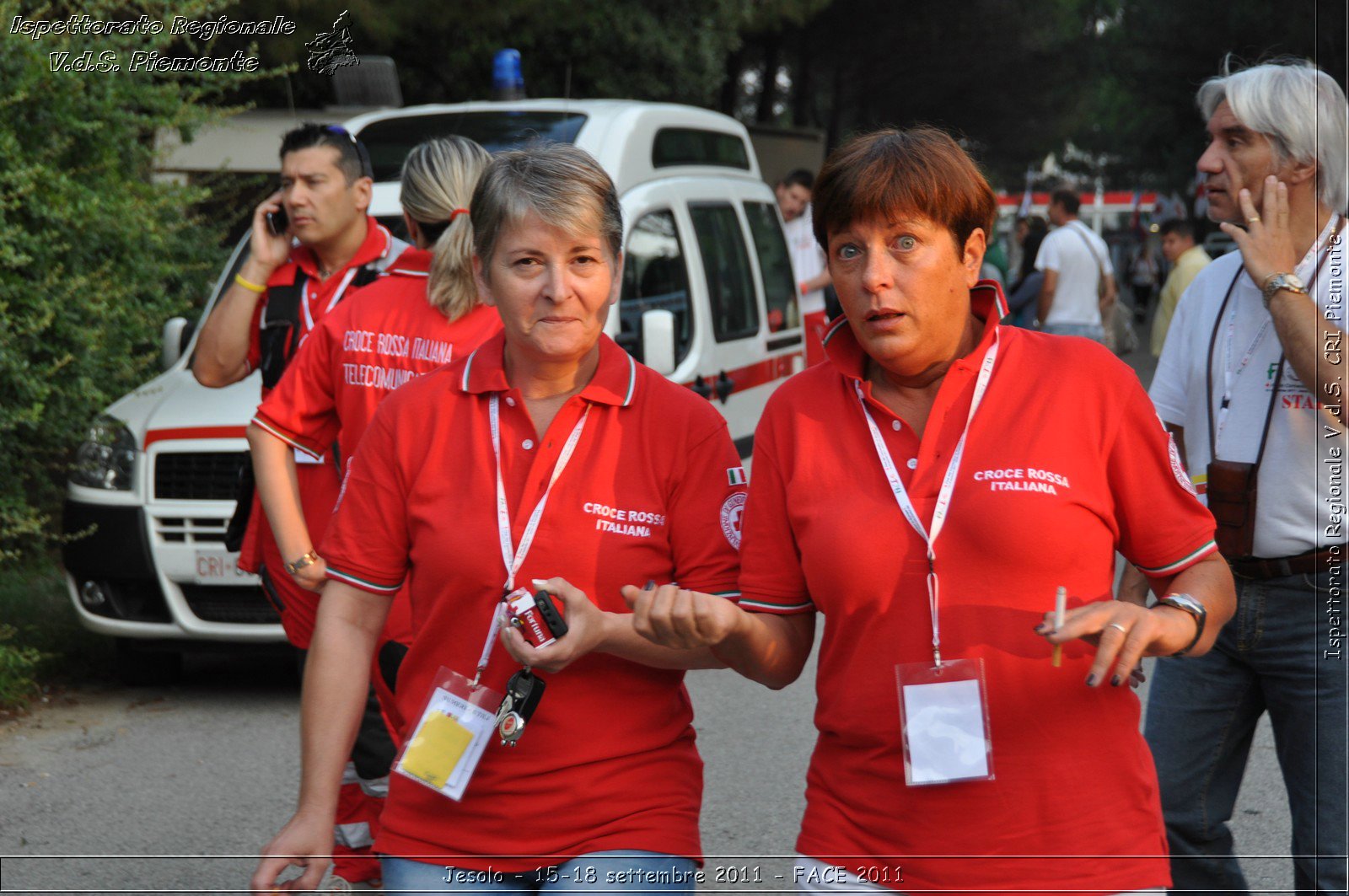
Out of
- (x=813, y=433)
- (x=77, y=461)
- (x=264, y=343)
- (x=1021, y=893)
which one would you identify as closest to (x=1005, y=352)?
(x=813, y=433)

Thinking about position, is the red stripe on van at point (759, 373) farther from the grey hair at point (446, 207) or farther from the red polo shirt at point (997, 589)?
the red polo shirt at point (997, 589)

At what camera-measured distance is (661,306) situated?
712cm

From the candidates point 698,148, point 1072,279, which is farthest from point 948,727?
point 1072,279

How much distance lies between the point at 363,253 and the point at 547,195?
86.9 inches

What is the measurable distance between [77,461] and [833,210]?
5.16 metres

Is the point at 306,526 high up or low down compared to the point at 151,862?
up

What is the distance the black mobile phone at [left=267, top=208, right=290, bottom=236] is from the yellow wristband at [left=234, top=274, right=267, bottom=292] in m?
0.17

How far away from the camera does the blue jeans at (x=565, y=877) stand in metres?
2.46

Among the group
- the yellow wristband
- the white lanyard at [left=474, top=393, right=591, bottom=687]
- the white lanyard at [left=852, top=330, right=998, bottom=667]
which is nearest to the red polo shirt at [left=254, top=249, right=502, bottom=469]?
the yellow wristband

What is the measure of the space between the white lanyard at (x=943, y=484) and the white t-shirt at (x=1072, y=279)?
10643mm

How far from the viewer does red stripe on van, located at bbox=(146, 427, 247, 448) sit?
6.24 meters

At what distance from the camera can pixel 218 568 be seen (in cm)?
629

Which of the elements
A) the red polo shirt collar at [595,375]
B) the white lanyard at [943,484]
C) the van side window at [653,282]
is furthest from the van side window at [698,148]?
the white lanyard at [943,484]

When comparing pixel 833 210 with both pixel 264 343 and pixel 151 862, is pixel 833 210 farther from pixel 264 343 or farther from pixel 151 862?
pixel 151 862
